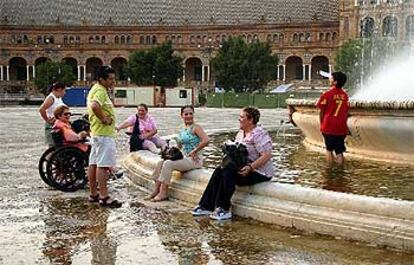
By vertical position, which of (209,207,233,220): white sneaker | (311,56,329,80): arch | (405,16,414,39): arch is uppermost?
(405,16,414,39): arch

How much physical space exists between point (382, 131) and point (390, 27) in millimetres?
77149

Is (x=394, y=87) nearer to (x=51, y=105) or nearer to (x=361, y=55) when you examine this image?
(x=51, y=105)

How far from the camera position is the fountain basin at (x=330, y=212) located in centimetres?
681

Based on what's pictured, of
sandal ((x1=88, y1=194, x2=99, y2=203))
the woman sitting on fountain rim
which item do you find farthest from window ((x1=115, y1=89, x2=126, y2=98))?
the woman sitting on fountain rim

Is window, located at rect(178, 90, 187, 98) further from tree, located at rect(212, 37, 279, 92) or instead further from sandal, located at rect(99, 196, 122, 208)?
sandal, located at rect(99, 196, 122, 208)

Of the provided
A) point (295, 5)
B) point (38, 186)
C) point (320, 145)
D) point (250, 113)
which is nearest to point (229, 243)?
point (250, 113)

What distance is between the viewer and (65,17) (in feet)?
352

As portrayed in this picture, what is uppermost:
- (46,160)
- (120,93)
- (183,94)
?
(46,160)

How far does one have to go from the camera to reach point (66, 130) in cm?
1058

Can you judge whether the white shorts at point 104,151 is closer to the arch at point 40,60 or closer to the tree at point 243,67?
the tree at point 243,67

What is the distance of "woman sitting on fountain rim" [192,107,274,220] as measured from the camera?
8.20 metres

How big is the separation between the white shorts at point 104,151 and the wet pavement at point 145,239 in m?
0.52

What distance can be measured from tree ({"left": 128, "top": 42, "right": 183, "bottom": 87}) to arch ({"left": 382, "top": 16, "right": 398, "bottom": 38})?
2247 centimetres

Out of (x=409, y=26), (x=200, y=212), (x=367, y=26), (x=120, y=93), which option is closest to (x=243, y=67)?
(x=120, y=93)
